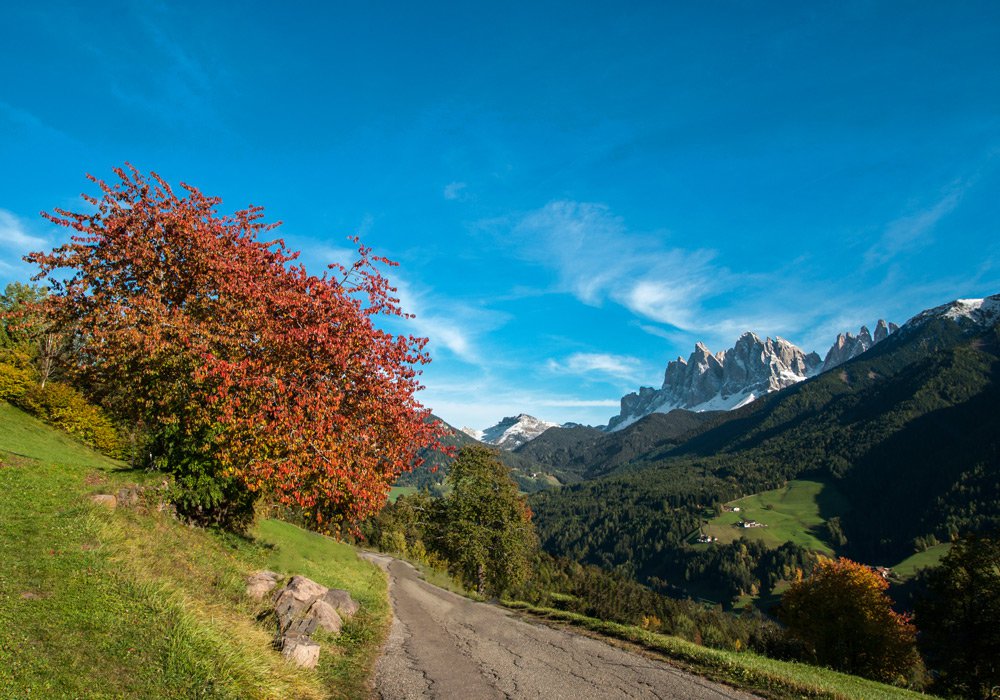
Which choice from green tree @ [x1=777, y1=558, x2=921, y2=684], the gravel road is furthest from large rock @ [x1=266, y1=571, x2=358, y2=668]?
green tree @ [x1=777, y1=558, x2=921, y2=684]

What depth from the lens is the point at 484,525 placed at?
4628 centimetres

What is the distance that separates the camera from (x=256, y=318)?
13.6 m

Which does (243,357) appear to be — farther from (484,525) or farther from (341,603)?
(484,525)

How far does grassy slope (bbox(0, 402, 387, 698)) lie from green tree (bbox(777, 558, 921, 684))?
194 ft

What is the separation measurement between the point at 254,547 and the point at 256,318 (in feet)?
49.6

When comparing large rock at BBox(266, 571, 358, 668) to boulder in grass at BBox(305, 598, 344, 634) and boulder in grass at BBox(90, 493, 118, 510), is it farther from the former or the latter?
boulder in grass at BBox(90, 493, 118, 510)

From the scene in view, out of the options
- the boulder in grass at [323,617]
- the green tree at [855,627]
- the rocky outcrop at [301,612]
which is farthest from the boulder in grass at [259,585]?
the green tree at [855,627]

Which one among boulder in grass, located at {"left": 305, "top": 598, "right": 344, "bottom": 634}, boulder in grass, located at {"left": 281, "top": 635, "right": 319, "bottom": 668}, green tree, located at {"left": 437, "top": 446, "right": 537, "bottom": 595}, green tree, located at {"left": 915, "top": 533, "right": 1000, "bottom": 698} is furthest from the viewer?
green tree, located at {"left": 437, "top": 446, "right": 537, "bottom": 595}

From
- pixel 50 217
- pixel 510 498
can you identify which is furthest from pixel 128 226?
pixel 510 498

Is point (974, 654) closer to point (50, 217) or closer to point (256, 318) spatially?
point (256, 318)

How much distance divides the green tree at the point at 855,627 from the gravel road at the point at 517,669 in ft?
157

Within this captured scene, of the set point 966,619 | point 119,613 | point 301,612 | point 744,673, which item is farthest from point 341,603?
point 966,619

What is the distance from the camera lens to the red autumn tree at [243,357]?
42.7 feet

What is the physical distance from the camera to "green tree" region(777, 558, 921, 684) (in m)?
51.9
